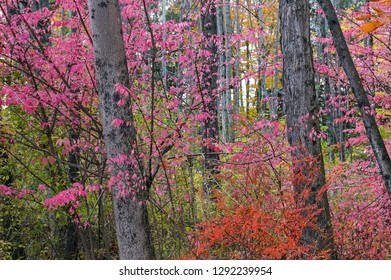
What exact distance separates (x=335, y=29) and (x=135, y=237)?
8.30 ft

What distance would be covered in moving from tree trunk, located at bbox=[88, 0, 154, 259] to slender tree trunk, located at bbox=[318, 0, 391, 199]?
1.83 m

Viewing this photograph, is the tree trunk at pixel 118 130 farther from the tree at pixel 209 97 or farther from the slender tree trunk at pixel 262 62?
the slender tree trunk at pixel 262 62

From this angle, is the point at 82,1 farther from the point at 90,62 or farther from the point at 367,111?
the point at 367,111

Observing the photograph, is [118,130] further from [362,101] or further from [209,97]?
[209,97]

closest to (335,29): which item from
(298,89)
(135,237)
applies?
(298,89)

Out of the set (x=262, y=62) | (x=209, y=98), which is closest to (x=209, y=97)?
(x=209, y=98)

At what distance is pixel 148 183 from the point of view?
4.39m

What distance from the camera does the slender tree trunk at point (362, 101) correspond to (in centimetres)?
359

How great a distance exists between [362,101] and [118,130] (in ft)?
6.93

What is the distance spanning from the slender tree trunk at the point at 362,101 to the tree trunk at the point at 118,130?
1.83 metres

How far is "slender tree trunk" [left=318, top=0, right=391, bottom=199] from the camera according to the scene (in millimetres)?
3592

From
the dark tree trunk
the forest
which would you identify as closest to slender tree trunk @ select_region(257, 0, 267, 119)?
the forest

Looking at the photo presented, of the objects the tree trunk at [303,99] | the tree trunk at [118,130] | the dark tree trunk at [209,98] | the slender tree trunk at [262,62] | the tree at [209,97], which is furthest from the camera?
the slender tree trunk at [262,62]

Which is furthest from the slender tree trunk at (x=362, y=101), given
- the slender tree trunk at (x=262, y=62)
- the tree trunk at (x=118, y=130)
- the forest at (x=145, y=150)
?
the slender tree trunk at (x=262, y=62)
